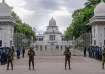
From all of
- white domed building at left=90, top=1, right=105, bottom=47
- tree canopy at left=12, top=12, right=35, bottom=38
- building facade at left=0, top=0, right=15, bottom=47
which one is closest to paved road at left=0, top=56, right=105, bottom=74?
white domed building at left=90, top=1, right=105, bottom=47

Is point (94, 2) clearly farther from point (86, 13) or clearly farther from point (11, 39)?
point (11, 39)

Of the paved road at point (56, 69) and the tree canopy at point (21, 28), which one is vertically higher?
the tree canopy at point (21, 28)

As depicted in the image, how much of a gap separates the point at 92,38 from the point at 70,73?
37.9 m

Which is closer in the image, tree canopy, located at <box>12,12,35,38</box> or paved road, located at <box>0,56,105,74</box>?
paved road, located at <box>0,56,105,74</box>

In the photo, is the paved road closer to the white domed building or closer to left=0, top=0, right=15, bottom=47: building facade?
the white domed building

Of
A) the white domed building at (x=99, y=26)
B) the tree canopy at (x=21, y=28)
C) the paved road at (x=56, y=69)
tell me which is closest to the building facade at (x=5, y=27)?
the white domed building at (x=99, y=26)

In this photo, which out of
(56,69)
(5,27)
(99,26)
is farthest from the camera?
(5,27)

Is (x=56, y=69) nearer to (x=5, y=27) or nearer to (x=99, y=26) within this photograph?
(x=99, y=26)

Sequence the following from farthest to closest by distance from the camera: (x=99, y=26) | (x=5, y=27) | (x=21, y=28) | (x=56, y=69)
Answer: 1. (x=21, y=28)
2. (x=5, y=27)
3. (x=99, y=26)
4. (x=56, y=69)

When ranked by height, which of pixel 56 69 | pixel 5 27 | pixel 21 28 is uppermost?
pixel 21 28

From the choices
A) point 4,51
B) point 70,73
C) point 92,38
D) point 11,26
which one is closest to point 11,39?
Answer: point 11,26

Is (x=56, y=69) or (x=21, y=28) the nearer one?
(x=56, y=69)

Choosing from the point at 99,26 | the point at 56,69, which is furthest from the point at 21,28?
the point at 56,69

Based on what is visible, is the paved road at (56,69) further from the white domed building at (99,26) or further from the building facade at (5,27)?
the building facade at (5,27)
